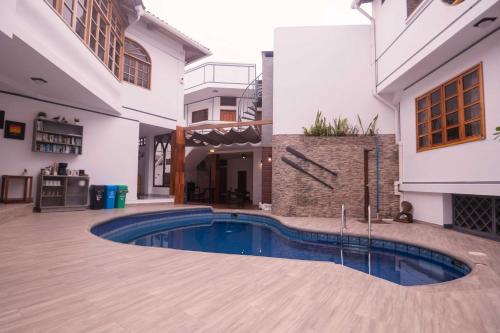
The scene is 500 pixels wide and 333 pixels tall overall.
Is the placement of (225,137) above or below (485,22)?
below

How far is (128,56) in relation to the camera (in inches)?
384

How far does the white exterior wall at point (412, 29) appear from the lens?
14.8 feet

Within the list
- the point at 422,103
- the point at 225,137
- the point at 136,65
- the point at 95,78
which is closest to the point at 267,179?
the point at 225,137

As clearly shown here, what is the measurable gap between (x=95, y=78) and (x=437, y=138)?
8570 millimetres

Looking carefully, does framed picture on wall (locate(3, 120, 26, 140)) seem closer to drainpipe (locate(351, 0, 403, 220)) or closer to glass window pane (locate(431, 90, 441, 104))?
drainpipe (locate(351, 0, 403, 220))

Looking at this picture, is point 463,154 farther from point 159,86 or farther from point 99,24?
point 159,86

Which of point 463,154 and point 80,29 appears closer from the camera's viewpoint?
point 463,154

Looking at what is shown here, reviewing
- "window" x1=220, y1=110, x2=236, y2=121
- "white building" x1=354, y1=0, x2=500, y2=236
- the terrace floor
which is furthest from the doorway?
the terrace floor

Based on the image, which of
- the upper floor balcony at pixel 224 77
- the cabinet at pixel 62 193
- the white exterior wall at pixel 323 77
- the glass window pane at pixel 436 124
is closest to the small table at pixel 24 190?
the cabinet at pixel 62 193

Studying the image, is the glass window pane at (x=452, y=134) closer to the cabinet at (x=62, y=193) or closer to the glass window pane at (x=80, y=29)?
the glass window pane at (x=80, y=29)

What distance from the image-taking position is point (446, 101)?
5695mm

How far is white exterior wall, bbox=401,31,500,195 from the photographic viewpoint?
14.6 feet

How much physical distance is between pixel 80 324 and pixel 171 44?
11551 mm

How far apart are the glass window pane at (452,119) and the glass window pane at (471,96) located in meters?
0.34
